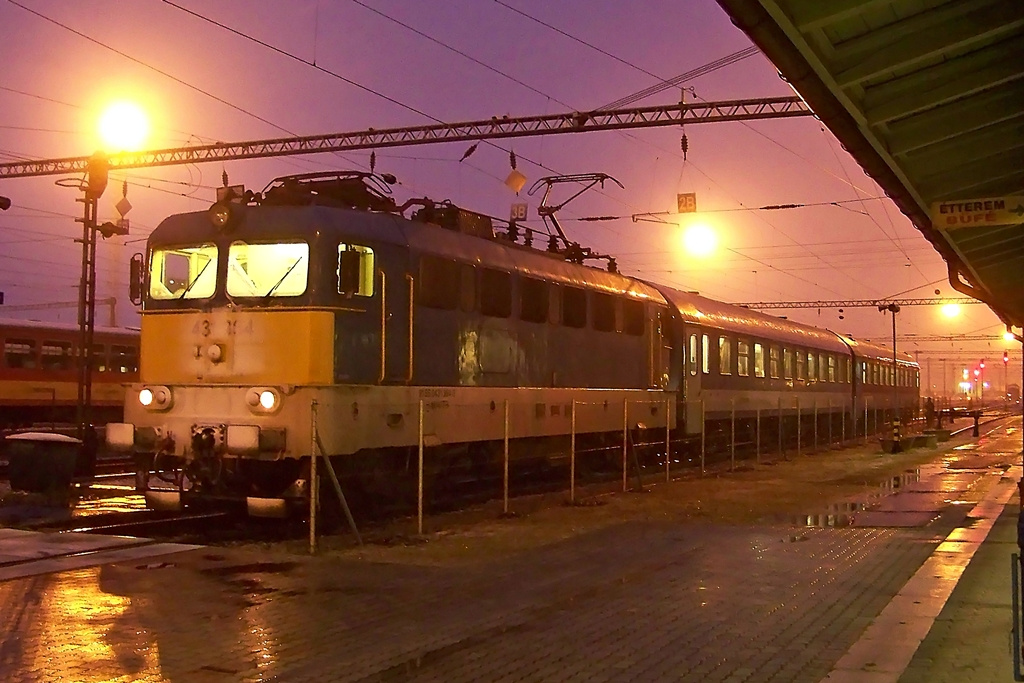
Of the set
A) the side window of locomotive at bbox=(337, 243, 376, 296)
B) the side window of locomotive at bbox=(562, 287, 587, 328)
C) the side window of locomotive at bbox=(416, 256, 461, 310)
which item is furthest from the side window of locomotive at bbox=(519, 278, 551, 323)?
the side window of locomotive at bbox=(337, 243, 376, 296)

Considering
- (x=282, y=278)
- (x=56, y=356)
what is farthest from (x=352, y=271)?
(x=56, y=356)

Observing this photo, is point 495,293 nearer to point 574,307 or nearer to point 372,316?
point 574,307

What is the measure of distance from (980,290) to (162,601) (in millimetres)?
12993

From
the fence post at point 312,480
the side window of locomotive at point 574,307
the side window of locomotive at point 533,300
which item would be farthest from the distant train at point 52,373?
the fence post at point 312,480

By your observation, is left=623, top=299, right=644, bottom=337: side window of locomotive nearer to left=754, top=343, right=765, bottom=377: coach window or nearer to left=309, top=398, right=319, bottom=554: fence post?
left=754, top=343, right=765, bottom=377: coach window

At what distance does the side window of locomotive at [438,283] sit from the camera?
13383 mm

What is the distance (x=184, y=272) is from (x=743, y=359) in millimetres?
17742

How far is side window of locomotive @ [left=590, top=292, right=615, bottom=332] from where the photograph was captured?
18.4 meters

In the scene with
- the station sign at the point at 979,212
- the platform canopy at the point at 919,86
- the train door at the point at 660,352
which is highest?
the platform canopy at the point at 919,86

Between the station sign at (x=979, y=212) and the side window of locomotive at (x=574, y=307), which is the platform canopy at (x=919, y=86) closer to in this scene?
the station sign at (x=979, y=212)

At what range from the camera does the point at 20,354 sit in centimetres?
2827

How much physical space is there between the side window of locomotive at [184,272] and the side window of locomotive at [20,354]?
17.3m

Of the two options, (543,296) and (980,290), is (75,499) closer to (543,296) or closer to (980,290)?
(543,296)

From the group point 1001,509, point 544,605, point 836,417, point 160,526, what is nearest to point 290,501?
point 160,526
